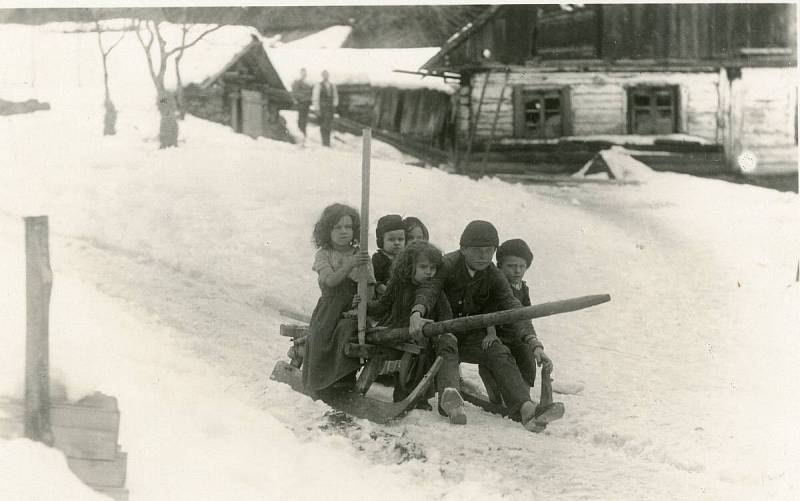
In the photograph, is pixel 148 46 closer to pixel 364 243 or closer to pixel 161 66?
pixel 161 66

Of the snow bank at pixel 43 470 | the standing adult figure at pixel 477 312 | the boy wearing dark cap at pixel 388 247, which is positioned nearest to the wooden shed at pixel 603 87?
the boy wearing dark cap at pixel 388 247

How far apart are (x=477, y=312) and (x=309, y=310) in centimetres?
238

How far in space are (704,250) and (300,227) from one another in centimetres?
344

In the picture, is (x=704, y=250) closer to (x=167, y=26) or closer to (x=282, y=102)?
(x=167, y=26)

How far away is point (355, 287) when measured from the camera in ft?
15.5

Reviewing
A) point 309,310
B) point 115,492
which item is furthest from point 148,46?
point 115,492

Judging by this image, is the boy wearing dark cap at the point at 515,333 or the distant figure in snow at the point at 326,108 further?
the distant figure in snow at the point at 326,108

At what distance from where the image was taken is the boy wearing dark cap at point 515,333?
4527 mm

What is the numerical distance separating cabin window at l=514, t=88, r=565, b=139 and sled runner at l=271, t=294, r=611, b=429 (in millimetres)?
10021

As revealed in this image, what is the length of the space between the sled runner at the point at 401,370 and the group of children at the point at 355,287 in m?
0.08

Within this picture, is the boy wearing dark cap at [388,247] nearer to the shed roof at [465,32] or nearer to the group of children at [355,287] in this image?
the group of children at [355,287]

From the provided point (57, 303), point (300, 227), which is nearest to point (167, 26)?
point (300, 227)

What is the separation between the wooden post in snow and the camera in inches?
133

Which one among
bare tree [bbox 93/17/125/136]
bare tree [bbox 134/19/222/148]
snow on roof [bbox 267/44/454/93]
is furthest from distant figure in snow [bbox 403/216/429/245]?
snow on roof [bbox 267/44/454/93]
